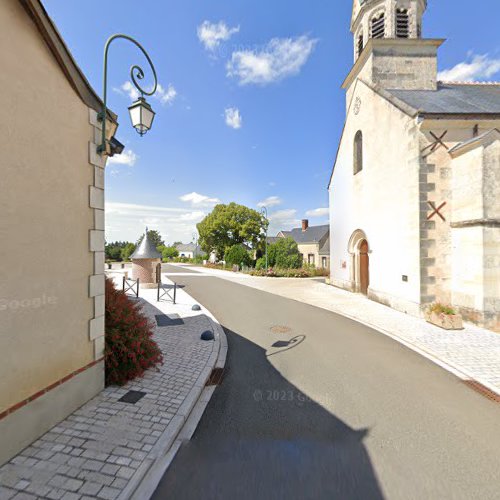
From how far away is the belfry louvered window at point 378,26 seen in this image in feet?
43.9

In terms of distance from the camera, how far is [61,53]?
342cm

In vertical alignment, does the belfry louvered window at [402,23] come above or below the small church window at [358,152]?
above

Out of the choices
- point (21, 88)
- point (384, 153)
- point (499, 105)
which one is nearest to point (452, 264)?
point (384, 153)

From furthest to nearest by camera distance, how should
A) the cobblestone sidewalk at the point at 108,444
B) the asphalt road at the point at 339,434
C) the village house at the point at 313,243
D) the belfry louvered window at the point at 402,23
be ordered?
1. the village house at the point at 313,243
2. the belfry louvered window at the point at 402,23
3. the asphalt road at the point at 339,434
4. the cobblestone sidewalk at the point at 108,444

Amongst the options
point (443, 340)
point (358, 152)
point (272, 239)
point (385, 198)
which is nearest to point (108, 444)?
point (443, 340)

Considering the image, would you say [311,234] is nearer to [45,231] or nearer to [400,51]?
[400,51]

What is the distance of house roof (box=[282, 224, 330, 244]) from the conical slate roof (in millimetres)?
26622

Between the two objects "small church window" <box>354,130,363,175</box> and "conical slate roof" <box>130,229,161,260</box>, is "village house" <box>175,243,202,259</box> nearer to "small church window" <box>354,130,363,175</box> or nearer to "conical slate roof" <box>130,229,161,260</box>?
"conical slate roof" <box>130,229,161,260</box>

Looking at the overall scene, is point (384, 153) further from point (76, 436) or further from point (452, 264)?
point (76, 436)

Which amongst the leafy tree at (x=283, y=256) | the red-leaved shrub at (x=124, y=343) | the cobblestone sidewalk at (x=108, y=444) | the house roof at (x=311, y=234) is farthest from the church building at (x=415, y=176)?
the house roof at (x=311, y=234)

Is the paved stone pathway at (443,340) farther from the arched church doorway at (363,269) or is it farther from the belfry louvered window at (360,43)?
the belfry louvered window at (360,43)

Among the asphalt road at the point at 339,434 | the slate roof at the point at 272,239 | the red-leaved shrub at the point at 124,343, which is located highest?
the slate roof at the point at 272,239

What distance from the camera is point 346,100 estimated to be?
1516 centimetres

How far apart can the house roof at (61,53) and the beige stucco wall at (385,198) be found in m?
9.88
